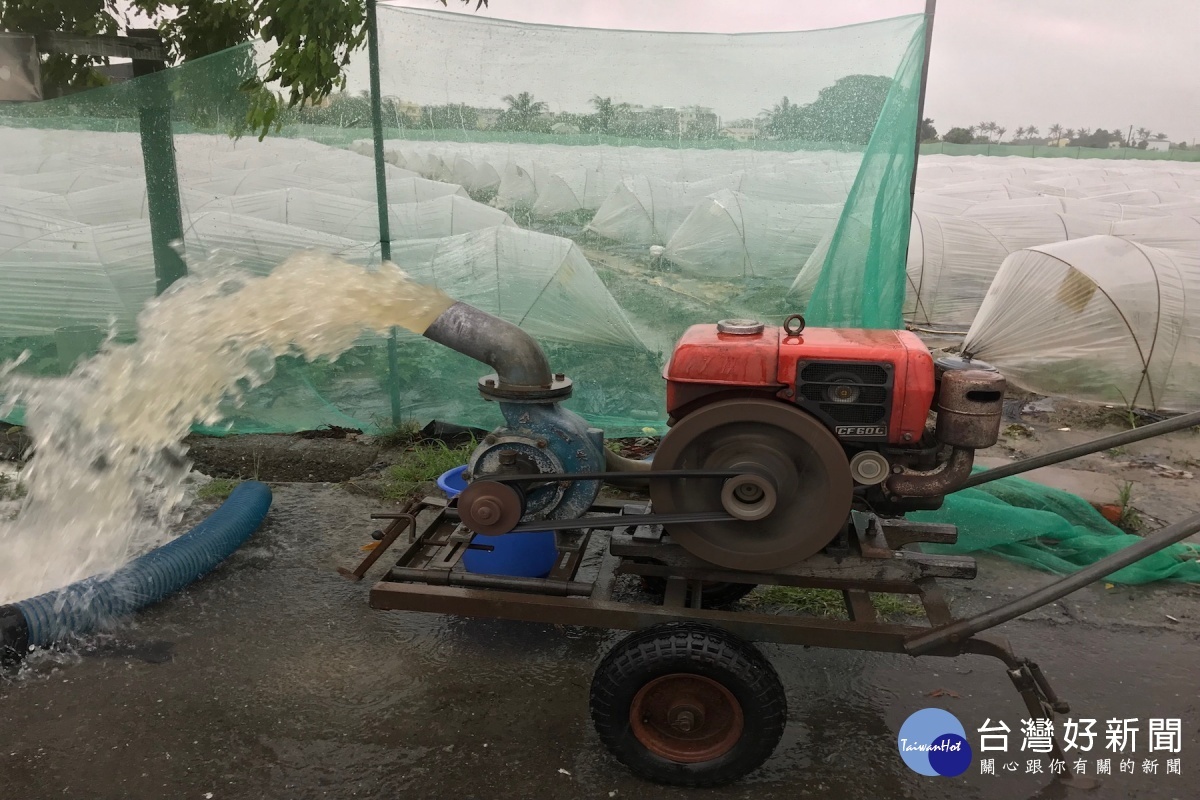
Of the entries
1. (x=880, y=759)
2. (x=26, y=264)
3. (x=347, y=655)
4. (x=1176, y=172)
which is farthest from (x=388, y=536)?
(x=1176, y=172)

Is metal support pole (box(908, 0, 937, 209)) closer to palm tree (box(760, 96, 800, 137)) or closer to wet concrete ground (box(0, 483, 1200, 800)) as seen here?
palm tree (box(760, 96, 800, 137))

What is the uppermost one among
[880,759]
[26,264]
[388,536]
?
[26,264]

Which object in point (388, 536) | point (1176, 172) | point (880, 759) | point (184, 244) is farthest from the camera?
point (1176, 172)

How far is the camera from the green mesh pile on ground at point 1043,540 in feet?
15.2

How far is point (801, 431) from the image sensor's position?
3.05 metres

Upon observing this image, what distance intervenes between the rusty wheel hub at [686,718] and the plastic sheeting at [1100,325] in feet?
22.4

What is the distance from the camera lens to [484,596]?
123 inches

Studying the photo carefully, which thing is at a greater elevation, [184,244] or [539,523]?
[184,244]

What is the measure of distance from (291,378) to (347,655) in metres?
3.17

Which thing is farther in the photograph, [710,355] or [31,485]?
[31,485]

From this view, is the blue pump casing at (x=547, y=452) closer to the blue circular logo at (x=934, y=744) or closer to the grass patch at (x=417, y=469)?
the blue circular logo at (x=934, y=744)

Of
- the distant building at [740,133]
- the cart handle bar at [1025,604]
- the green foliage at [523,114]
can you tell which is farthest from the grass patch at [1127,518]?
the green foliage at [523,114]

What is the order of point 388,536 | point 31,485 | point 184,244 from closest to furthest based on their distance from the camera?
point 388,536
point 31,485
point 184,244

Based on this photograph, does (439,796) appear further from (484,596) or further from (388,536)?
(388,536)
